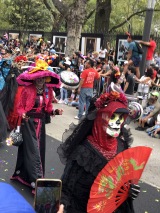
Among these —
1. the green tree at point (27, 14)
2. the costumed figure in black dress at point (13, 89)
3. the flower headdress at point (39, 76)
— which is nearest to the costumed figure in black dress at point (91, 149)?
the flower headdress at point (39, 76)

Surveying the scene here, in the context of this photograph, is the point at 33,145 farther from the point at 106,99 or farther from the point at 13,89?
the point at 13,89

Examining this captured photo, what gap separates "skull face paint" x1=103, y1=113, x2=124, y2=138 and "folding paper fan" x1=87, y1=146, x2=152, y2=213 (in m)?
0.41

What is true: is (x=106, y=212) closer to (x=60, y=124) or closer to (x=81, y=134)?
(x=81, y=134)

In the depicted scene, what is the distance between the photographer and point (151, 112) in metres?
9.09

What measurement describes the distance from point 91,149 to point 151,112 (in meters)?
6.24

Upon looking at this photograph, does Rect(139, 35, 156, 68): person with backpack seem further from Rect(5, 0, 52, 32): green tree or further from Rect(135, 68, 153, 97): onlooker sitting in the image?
Rect(5, 0, 52, 32): green tree

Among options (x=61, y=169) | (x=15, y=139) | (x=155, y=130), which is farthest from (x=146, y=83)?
(x=15, y=139)

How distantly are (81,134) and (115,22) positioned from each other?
1205 inches

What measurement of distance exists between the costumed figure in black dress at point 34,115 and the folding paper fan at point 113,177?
2073 millimetres

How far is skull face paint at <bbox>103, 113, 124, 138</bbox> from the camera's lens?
3.08 meters

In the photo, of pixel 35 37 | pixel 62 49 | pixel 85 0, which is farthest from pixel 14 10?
pixel 85 0

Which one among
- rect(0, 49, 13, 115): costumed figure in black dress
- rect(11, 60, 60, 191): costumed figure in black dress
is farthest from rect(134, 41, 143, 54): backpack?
rect(11, 60, 60, 191): costumed figure in black dress

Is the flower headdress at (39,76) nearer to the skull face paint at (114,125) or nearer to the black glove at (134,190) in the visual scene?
the skull face paint at (114,125)

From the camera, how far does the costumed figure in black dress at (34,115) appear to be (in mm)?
4652
